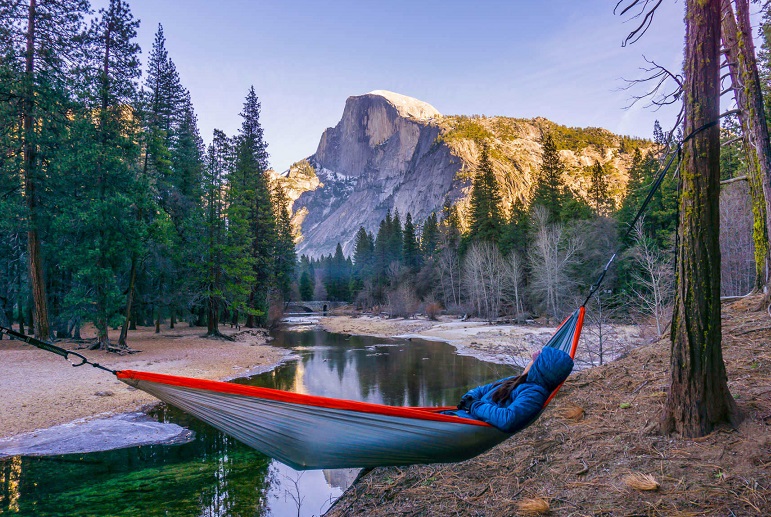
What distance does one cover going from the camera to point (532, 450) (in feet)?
9.30

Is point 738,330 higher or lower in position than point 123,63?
lower

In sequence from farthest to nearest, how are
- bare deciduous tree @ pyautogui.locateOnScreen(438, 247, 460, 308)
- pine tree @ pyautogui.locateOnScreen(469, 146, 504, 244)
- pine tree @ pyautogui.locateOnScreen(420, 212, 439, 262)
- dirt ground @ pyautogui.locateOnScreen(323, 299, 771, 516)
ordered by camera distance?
pine tree @ pyautogui.locateOnScreen(420, 212, 439, 262) < bare deciduous tree @ pyautogui.locateOnScreen(438, 247, 460, 308) < pine tree @ pyautogui.locateOnScreen(469, 146, 504, 244) < dirt ground @ pyautogui.locateOnScreen(323, 299, 771, 516)

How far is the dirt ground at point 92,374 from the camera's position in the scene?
18.7 ft

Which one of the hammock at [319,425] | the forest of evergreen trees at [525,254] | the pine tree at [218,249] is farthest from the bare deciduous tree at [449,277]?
the hammock at [319,425]

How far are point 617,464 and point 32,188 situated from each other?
12.0 meters

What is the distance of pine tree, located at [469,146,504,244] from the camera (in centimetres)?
2778

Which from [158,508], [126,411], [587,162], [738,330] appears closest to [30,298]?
[126,411]

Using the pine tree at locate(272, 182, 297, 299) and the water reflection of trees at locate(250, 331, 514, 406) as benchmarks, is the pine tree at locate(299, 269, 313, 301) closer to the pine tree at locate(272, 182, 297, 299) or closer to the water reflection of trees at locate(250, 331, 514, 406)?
the pine tree at locate(272, 182, 297, 299)

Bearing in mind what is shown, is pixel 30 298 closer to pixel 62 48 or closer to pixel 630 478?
pixel 62 48

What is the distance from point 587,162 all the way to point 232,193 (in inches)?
2789

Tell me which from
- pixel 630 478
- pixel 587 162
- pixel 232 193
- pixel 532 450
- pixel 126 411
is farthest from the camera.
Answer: pixel 587 162

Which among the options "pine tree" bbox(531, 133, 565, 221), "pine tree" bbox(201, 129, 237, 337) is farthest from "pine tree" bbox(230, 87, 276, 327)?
"pine tree" bbox(531, 133, 565, 221)

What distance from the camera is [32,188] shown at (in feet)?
30.7

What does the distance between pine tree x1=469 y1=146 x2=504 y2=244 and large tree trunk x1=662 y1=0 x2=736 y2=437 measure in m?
25.5
